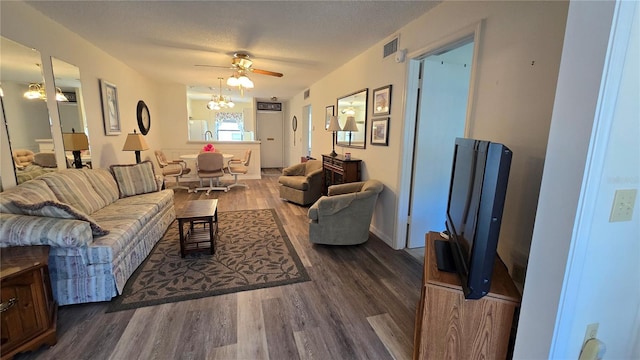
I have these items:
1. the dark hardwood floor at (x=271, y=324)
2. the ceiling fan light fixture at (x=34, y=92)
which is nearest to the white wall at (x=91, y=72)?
the ceiling fan light fixture at (x=34, y=92)

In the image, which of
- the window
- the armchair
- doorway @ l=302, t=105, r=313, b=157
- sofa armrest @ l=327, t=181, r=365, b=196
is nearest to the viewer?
sofa armrest @ l=327, t=181, r=365, b=196

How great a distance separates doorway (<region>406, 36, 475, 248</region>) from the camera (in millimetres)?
2803

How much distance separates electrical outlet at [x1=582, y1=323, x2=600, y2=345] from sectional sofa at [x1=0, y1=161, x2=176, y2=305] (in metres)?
2.78

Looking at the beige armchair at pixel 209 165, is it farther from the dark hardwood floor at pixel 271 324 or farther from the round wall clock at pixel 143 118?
the dark hardwood floor at pixel 271 324

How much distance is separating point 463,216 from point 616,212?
0.58 meters

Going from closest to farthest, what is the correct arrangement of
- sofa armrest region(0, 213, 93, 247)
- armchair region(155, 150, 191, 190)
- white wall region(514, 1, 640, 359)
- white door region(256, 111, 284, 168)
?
white wall region(514, 1, 640, 359) → sofa armrest region(0, 213, 93, 247) → armchair region(155, 150, 191, 190) → white door region(256, 111, 284, 168)

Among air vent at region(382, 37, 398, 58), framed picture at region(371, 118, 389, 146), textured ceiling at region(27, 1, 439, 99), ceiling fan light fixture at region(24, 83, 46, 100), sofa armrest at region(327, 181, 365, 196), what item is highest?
textured ceiling at region(27, 1, 439, 99)

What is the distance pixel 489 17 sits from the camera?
1.84 metres

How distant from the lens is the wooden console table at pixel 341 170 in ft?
12.4

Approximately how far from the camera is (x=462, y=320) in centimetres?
133

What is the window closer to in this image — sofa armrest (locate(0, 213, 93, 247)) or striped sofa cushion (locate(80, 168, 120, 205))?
striped sofa cushion (locate(80, 168, 120, 205))

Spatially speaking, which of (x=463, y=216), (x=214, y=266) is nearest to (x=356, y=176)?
(x=214, y=266)

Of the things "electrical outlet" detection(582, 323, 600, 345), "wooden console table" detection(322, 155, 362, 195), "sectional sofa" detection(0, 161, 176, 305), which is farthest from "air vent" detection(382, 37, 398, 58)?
"sectional sofa" detection(0, 161, 176, 305)

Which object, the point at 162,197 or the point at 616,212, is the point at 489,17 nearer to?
the point at 616,212
